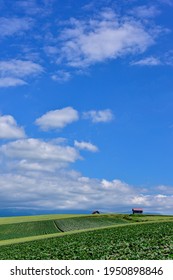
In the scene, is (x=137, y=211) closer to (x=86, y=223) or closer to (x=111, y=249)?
(x=86, y=223)

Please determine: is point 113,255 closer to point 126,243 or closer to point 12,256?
point 126,243

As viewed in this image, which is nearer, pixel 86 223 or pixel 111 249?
pixel 111 249

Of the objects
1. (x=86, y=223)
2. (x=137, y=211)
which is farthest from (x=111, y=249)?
(x=137, y=211)

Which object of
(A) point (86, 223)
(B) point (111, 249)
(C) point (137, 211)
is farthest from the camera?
(C) point (137, 211)

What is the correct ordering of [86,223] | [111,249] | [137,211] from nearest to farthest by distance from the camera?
[111,249]
[86,223]
[137,211]

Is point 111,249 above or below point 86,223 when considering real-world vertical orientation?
below

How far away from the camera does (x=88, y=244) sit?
169 ft

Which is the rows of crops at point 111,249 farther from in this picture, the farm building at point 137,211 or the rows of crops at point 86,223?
the farm building at point 137,211

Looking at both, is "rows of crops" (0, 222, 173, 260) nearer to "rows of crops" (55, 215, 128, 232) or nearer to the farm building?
"rows of crops" (55, 215, 128, 232)

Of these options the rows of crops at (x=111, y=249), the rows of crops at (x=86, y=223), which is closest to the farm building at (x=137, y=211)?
the rows of crops at (x=86, y=223)
